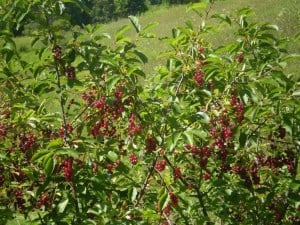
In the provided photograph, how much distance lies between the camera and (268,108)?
9.71 ft

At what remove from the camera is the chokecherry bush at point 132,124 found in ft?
9.21

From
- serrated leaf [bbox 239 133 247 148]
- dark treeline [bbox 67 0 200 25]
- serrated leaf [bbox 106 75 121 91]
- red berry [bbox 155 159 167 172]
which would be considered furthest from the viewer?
dark treeline [bbox 67 0 200 25]

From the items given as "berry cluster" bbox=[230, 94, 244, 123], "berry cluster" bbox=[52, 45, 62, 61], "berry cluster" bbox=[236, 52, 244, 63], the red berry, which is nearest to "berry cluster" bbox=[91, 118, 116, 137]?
the red berry

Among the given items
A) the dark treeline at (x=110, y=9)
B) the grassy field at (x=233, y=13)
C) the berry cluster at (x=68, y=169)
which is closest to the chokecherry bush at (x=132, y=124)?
the berry cluster at (x=68, y=169)

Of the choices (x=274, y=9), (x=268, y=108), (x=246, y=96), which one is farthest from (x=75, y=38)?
(x=274, y=9)

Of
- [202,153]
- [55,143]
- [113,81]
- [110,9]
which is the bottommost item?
[110,9]

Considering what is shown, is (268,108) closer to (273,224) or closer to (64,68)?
(273,224)

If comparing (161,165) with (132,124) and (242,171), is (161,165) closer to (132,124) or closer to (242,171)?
(132,124)

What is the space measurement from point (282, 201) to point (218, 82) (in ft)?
3.64

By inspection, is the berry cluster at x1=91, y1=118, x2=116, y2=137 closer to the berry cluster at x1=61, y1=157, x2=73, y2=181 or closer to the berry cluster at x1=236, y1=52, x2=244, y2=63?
the berry cluster at x1=61, y1=157, x2=73, y2=181

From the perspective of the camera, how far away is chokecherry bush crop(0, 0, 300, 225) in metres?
2.81

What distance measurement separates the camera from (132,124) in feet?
9.66

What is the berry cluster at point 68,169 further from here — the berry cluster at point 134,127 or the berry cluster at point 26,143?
the berry cluster at point 134,127

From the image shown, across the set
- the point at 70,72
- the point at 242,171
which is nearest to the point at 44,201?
the point at 70,72
